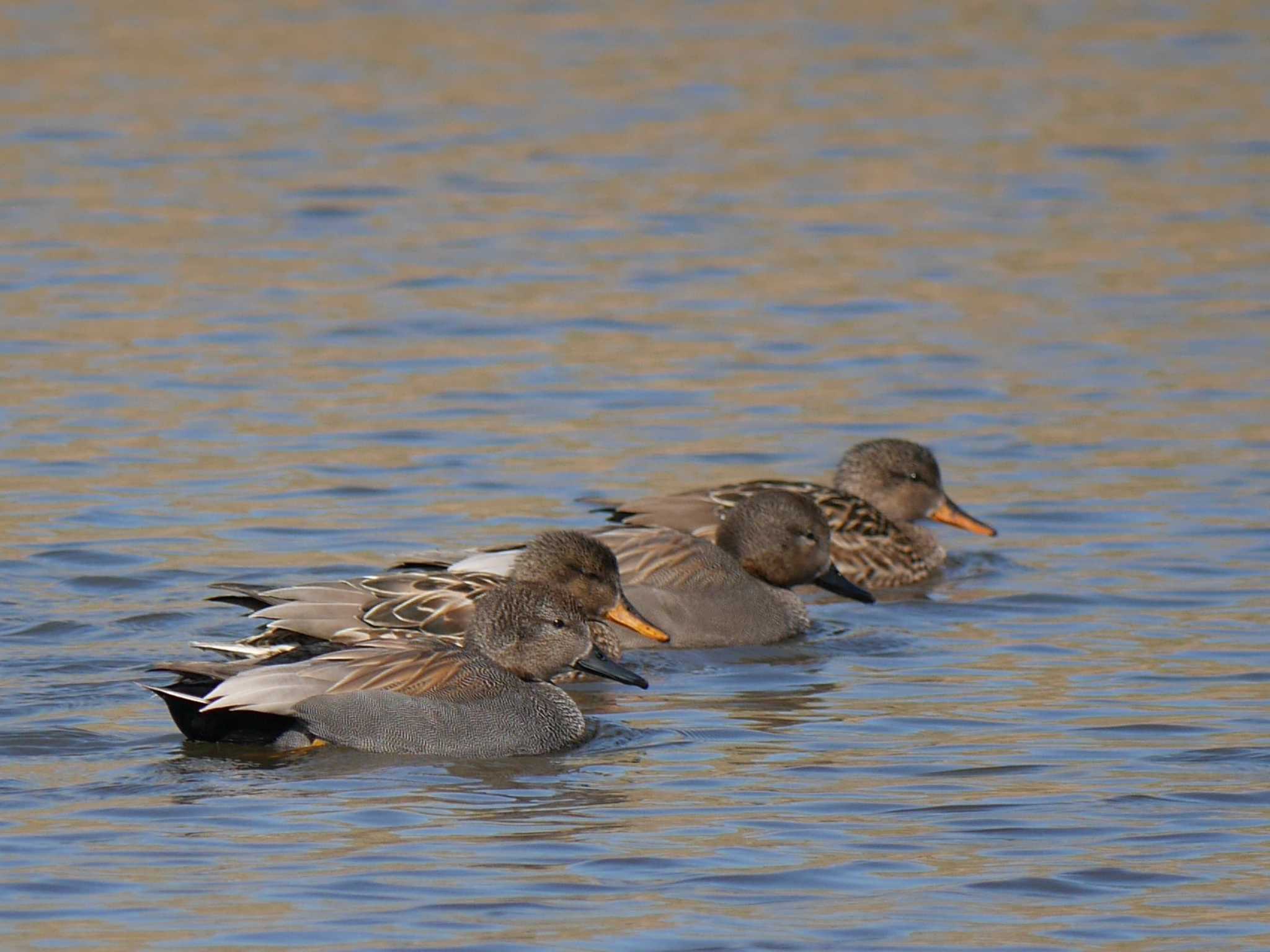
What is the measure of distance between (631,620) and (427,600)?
82 centimetres

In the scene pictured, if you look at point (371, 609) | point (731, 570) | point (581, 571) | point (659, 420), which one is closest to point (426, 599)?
point (371, 609)

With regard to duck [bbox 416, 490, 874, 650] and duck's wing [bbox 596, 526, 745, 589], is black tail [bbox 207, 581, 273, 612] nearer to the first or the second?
duck [bbox 416, 490, 874, 650]

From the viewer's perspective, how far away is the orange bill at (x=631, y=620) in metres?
10.4

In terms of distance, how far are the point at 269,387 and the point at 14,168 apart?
21.7 feet

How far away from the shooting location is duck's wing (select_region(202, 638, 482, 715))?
852cm

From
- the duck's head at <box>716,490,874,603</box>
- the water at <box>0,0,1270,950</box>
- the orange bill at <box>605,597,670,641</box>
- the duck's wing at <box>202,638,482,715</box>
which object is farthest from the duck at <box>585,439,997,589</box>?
the duck's wing at <box>202,638,482,715</box>

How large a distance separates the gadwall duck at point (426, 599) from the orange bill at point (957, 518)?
2.69 m

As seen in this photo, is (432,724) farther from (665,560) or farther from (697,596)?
(665,560)

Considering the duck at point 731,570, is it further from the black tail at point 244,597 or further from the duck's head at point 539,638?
the duck's head at point 539,638

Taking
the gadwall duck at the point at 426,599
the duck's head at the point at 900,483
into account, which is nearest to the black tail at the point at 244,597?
the gadwall duck at the point at 426,599

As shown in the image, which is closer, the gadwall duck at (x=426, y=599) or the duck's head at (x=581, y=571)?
the gadwall duck at (x=426, y=599)

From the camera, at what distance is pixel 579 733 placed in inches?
358

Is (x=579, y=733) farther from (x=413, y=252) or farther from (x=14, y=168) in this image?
(x=14, y=168)

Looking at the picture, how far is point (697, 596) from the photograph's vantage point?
436 inches
